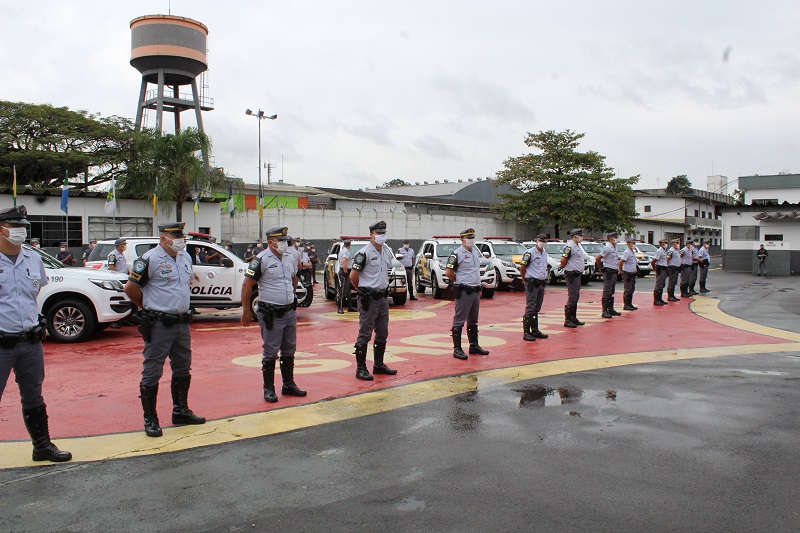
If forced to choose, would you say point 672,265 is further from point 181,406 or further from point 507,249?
point 181,406

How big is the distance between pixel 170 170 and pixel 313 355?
85.4ft

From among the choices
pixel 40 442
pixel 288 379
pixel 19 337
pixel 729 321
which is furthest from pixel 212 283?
pixel 729 321

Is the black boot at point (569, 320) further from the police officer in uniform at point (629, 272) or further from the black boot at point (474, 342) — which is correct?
the black boot at point (474, 342)

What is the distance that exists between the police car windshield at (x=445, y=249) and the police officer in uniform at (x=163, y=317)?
15.5 meters

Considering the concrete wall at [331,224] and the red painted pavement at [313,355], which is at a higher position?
the concrete wall at [331,224]

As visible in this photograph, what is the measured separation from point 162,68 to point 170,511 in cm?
4059

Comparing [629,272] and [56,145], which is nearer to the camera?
[629,272]

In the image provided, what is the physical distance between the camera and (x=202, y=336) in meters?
12.3

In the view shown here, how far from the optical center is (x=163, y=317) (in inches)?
240

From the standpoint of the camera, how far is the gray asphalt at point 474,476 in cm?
407

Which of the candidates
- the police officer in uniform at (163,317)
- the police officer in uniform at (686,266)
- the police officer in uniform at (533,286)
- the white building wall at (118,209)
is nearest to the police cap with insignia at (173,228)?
the police officer in uniform at (163,317)

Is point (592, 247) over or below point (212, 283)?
over

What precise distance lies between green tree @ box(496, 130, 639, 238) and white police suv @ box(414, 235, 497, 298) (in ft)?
83.5

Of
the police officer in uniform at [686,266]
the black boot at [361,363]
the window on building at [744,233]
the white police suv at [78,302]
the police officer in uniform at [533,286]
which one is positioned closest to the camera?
the black boot at [361,363]
